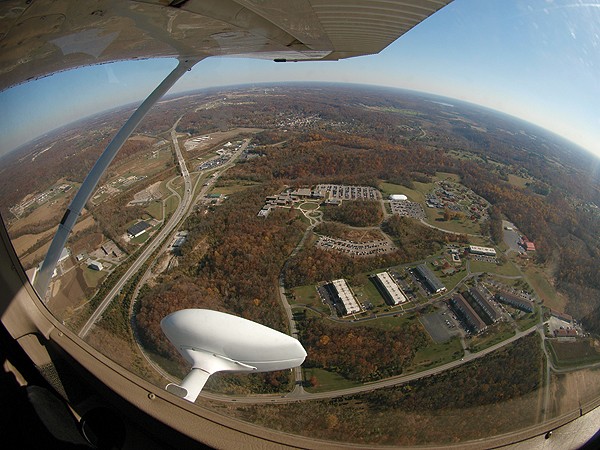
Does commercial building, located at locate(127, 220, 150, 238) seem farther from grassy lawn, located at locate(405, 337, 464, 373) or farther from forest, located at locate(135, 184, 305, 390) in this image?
Result: grassy lawn, located at locate(405, 337, 464, 373)

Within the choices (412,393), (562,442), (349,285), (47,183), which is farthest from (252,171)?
(562,442)

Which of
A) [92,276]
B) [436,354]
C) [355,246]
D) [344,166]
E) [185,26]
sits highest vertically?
[185,26]

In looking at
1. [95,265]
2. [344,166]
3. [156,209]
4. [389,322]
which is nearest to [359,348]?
[389,322]

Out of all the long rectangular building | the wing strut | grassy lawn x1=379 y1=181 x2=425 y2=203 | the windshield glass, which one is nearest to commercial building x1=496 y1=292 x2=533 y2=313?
the windshield glass

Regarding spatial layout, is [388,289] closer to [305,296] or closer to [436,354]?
[436,354]

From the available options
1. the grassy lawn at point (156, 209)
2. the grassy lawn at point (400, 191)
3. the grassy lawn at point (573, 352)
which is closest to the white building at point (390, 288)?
the grassy lawn at point (573, 352)

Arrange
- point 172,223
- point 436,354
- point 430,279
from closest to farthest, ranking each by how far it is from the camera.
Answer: point 436,354
point 430,279
point 172,223
